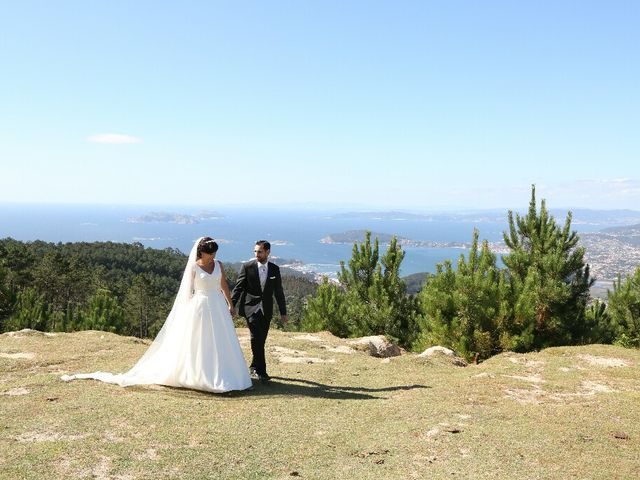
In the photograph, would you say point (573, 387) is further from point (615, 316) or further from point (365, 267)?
point (615, 316)

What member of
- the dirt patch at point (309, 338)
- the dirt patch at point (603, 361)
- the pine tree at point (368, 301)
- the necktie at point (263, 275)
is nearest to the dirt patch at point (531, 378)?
the dirt patch at point (603, 361)

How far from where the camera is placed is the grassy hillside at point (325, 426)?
586cm

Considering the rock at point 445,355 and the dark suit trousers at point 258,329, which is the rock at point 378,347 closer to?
the rock at point 445,355

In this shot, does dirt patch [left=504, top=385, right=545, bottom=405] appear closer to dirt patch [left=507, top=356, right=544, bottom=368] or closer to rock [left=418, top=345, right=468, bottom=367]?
dirt patch [left=507, top=356, right=544, bottom=368]

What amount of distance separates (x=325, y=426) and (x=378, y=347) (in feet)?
30.5

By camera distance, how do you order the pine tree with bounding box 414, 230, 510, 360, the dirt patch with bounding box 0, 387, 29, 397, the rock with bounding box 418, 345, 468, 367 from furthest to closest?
the pine tree with bounding box 414, 230, 510, 360 → the rock with bounding box 418, 345, 468, 367 → the dirt patch with bounding box 0, 387, 29, 397

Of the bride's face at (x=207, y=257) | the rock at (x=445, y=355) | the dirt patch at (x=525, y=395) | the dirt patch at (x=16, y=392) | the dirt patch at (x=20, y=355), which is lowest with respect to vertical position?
the rock at (x=445, y=355)

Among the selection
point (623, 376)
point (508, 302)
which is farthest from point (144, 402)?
point (508, 302)

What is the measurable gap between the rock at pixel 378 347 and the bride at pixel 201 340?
25.3 feet

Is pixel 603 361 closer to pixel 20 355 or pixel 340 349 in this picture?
pixel 340 349

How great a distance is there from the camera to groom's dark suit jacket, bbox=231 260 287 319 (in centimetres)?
943

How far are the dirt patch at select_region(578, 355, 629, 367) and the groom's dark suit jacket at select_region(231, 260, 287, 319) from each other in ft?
30.8

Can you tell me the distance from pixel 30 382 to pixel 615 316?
78.0 feet

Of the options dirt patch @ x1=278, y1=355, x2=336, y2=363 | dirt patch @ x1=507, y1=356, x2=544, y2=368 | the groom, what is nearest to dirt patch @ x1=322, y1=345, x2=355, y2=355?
dirt patch @ x1=278, y1=355, x2=336, y2=363
